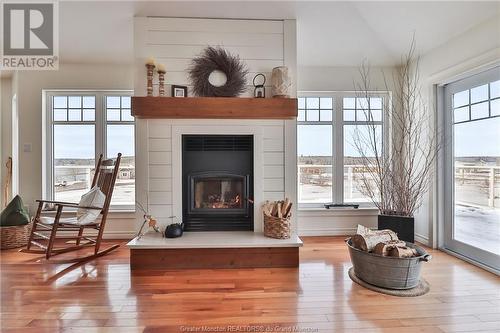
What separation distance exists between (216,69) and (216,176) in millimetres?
1092

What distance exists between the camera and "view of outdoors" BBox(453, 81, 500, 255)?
254 centimetres

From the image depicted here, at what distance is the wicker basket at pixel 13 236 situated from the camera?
122 inches

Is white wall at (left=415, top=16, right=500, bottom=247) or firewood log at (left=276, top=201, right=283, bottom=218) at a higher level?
white wall at (left=415, top=16, right=500, bottom=247)

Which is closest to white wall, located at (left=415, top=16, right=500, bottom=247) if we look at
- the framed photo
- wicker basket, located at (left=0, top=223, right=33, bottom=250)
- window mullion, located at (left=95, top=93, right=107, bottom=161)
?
the framed photo

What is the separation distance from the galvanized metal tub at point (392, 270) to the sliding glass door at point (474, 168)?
102 cm

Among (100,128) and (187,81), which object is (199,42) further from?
(100,128)

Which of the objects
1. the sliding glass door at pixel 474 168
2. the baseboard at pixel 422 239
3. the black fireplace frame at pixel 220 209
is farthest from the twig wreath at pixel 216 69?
the baseboard at pixel 422 239

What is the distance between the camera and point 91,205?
288 centimetres

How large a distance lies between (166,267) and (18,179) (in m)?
2.60

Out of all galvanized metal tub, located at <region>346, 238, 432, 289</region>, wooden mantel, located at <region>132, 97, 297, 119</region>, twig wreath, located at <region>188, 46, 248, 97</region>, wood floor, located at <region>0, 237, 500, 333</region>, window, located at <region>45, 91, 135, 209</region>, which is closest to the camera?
wood floor, located at <region>0, 237, 500, 333</region>

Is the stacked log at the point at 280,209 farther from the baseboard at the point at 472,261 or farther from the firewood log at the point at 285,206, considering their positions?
the baseboard at the point at 472,261

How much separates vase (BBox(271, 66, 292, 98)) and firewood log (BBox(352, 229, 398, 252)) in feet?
4.85

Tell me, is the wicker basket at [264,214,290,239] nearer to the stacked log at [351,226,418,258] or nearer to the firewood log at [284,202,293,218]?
the firewood log at [284,202,293,218]

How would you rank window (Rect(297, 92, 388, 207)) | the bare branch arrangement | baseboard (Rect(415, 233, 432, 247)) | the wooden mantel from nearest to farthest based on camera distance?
the wooden mantel
the bare branch arrangement
baseboard (Rect(415, 233, 432, 247))
window (Rect(297, 92, 388, 207))
